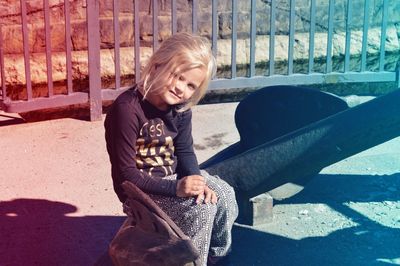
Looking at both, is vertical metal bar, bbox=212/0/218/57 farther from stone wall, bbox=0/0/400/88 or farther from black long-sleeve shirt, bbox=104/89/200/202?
black long-sleeve shirt, bbox=104/89/200/202

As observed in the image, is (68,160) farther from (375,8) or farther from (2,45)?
(375,8)

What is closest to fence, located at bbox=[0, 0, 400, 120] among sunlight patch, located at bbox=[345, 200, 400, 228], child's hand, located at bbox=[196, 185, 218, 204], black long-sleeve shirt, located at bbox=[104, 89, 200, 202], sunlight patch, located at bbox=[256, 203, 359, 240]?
sunlight patch, located at bbox=[256, 203, 359, 240]

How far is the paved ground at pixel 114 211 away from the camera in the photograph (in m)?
3.76

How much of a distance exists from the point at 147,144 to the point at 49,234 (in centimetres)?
110

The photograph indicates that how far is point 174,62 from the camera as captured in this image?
9.81 ft

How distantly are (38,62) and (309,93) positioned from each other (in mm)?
2936

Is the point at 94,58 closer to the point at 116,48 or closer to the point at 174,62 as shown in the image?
the point at 116,48

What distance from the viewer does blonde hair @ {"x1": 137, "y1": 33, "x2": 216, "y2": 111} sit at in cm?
300

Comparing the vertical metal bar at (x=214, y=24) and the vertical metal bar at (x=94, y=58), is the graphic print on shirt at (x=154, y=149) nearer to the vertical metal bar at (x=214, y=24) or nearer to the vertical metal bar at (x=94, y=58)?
the vertical metal bar at (x=94, y=58)

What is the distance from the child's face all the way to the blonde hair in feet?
0.05

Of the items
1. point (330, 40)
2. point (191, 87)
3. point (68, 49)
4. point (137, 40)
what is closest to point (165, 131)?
point (191, 87)

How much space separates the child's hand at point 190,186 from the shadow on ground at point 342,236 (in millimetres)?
719

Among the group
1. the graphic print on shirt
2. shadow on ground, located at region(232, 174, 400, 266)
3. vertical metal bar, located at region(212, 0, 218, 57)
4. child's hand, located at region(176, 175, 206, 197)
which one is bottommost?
shadow on ground, located at region(232, 174, 400, 266)

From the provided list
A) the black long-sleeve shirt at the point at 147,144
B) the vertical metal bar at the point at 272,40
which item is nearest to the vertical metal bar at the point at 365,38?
the vertical metal bar at the point at 272,40
